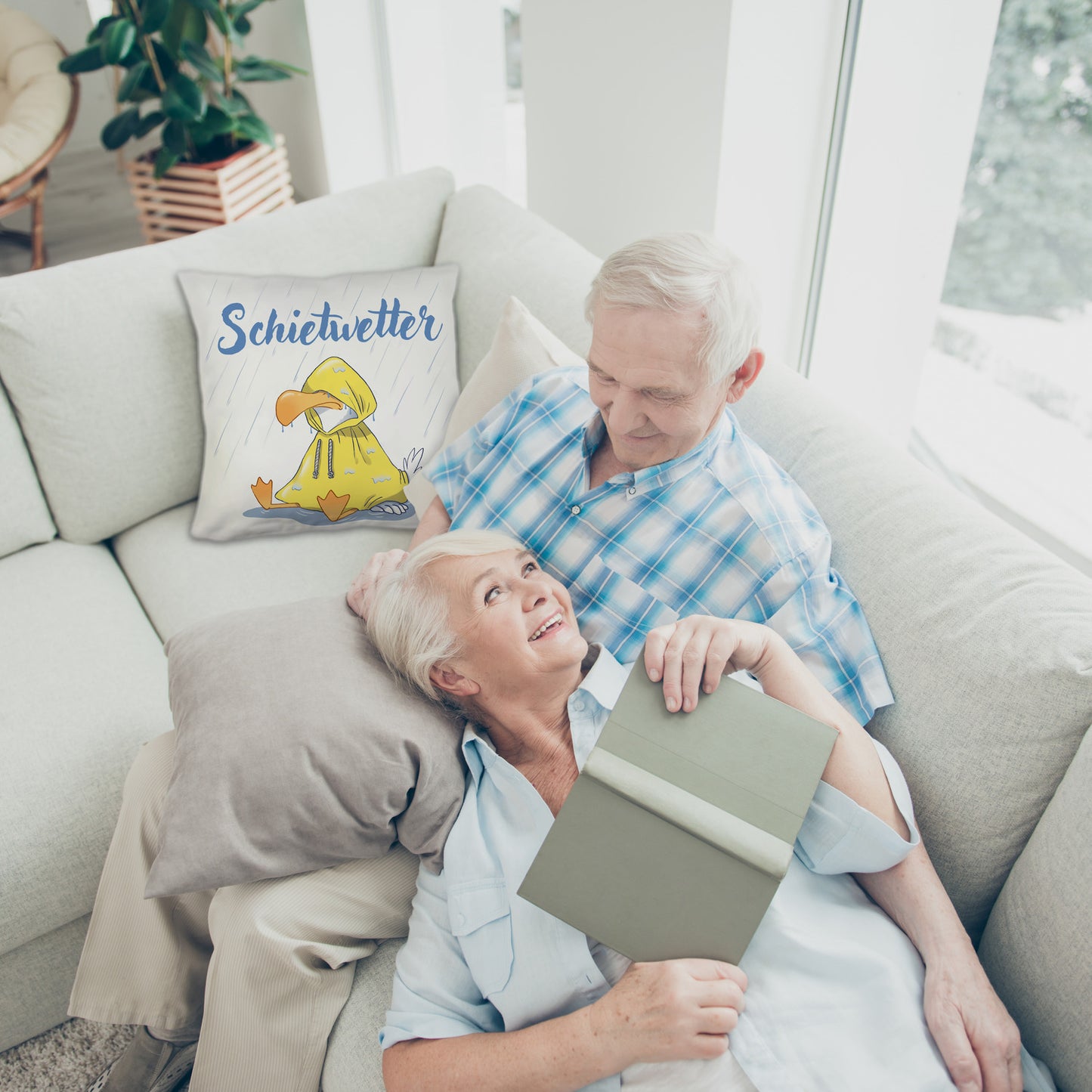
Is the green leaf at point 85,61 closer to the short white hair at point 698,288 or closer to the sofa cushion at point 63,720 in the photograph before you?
the sofa cushion at point 63,720

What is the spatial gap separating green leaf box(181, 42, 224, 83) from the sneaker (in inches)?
105

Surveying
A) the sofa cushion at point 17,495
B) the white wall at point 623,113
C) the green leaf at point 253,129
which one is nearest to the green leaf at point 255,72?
the green leaf at point 253,129

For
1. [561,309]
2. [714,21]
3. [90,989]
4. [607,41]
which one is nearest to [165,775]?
[90,989]

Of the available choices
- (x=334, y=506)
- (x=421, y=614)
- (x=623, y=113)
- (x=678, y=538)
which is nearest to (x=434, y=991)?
(x=421, y=614)

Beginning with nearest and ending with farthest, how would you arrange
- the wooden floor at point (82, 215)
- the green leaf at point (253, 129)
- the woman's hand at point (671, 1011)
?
the woman's hand at point (671, 1011) < the green leaf at point (253, 129) < the wooden floor at point (82, 215)

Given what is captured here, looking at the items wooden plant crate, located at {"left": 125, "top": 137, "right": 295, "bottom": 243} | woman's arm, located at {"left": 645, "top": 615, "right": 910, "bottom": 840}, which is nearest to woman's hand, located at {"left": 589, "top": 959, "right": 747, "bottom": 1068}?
woman's arm, located at {"left": 645, "top": 615, "right": 910, "bottom": 840}

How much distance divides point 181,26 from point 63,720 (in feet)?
7.38

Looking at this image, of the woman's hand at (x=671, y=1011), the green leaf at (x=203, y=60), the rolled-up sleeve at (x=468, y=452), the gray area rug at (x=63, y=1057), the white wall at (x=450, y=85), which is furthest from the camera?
the white wall at (x=450, y=85)

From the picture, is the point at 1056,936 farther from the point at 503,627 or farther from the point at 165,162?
the point at 165,162

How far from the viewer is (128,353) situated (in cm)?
167

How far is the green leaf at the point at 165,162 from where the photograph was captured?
8.94 ft

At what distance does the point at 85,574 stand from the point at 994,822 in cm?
158

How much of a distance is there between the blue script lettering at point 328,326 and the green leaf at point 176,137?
1438 mm

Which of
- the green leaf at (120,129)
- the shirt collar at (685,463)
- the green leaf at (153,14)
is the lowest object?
the shirt collar at (685,463)
